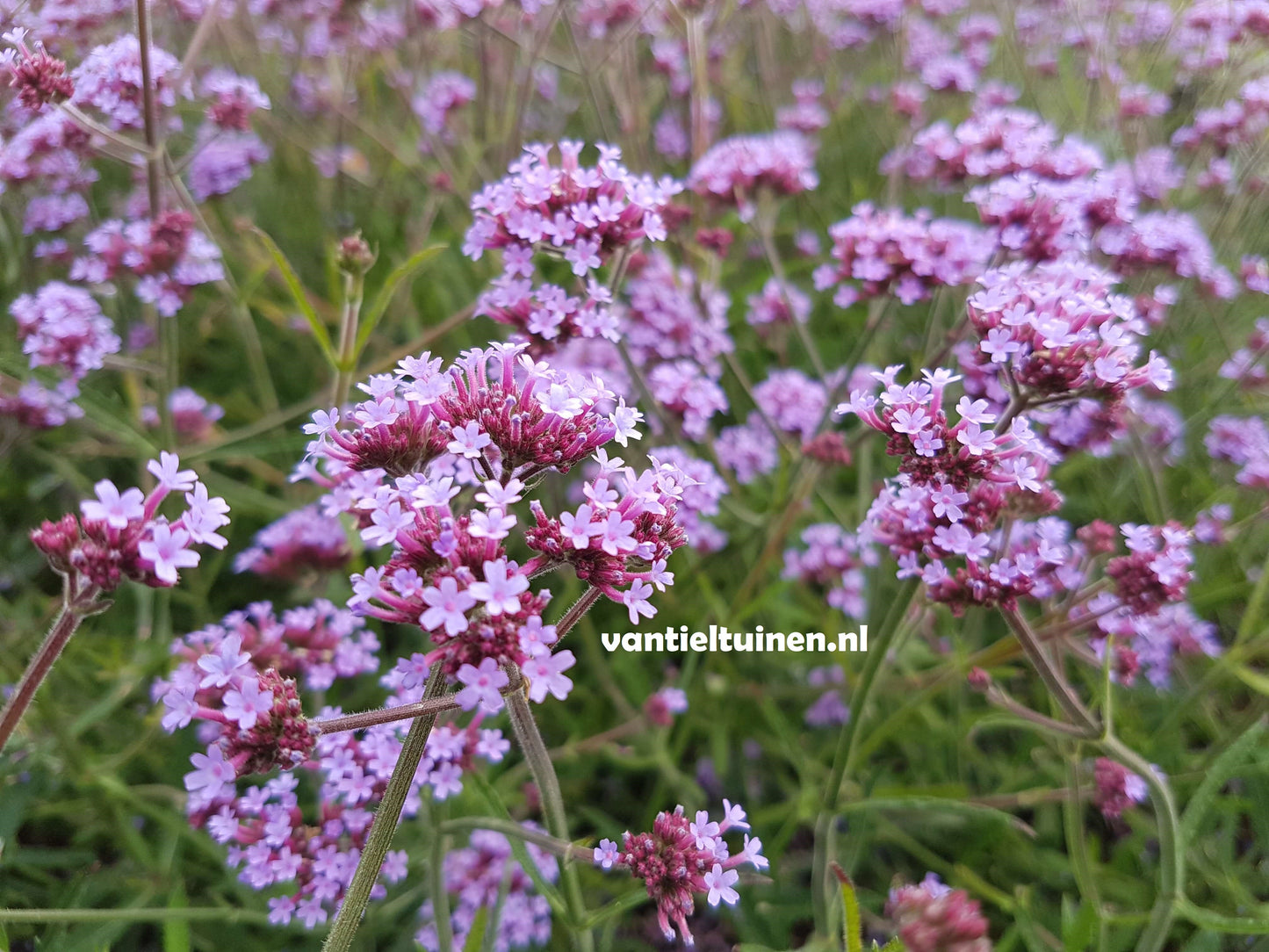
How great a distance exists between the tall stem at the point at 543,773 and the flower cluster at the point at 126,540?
0.50 meters

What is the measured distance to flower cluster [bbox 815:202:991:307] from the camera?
2.46 meters

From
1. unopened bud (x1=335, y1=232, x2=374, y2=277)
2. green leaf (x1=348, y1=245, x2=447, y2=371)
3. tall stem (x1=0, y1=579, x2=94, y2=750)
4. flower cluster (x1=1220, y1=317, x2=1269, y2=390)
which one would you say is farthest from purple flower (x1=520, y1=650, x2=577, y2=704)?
flower cluster (x1=1220, y1=317, x2=1269, y2=390)

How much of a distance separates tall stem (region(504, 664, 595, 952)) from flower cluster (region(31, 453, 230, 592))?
0.50 metres

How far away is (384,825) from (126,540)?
1.85ft

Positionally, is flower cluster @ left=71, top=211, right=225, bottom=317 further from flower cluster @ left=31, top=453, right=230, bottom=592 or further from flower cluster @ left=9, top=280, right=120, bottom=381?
flower cluster @ left=31, top=453, right=230, bottom=592

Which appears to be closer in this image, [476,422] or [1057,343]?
[476,422]

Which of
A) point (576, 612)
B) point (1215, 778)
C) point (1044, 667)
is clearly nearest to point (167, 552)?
point (576, 612)

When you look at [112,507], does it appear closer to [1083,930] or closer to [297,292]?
[297,292]

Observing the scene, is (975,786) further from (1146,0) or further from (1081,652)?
(1146,0)

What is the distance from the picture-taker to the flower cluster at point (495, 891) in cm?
219

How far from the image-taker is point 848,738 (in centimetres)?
199

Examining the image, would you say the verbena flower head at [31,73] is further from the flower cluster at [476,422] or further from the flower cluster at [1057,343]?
the flower cluster at [1057,343]

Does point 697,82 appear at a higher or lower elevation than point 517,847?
higher

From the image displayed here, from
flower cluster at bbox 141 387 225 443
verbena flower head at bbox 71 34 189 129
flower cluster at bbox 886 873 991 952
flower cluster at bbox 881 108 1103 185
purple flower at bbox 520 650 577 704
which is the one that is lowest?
flower cluster at bbox 886 873 991 952
